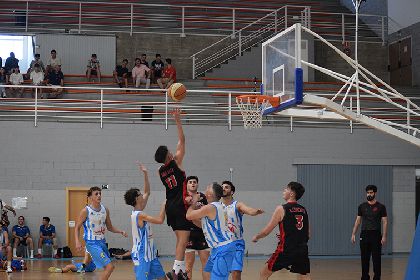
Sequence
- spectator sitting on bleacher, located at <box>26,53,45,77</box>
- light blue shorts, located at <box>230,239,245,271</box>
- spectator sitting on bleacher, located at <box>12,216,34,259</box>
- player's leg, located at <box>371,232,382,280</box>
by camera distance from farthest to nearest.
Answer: spectator sitting on bleacher, located at <box>26,53,45,77</box>
spectator sitting on bleacher, located at <box>12,216,34,259</box>
player's leg, located at <box>371,232,382,280</box>
light blue shorts, located at <box>230,239,245,271</box>

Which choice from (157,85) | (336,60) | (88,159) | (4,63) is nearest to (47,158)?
(88,159)

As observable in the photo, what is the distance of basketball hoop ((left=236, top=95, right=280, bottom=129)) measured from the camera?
1454cm

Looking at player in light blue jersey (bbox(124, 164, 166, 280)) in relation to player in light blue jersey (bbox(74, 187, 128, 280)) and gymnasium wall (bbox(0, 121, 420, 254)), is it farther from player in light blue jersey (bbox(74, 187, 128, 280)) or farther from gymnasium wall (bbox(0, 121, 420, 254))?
gymnasium wall (bbox(0, 121, 420, 254))

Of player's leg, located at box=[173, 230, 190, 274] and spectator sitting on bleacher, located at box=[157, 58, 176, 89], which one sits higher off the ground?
spectator sitting on bleacher, located at box=[157, 58, 176, 89]

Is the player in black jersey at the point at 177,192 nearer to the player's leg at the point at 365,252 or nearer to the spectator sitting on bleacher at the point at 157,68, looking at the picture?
the player's leg at the point at 365,252

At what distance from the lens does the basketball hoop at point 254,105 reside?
1454 cm

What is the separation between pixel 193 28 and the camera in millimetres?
31812

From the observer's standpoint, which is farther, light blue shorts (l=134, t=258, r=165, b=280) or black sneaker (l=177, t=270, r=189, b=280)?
black sneaker (l=177, t=270, r=189, b=280)

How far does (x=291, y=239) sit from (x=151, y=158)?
39.9 ft

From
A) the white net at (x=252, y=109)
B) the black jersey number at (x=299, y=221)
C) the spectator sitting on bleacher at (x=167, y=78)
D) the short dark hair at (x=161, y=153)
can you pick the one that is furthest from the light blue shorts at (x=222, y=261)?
the spectator sitting on bleacher at (x=167, y=78)

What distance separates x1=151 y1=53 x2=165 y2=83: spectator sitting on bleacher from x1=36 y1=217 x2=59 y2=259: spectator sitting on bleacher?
6.80 m

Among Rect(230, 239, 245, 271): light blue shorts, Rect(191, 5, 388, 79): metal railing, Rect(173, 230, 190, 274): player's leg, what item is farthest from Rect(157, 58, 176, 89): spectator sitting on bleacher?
Rect(230, 239, 245, 271): light blue shorts

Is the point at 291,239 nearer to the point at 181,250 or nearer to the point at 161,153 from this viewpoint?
the point at 181,250

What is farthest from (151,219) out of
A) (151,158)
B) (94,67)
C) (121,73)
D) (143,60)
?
(94,67)
